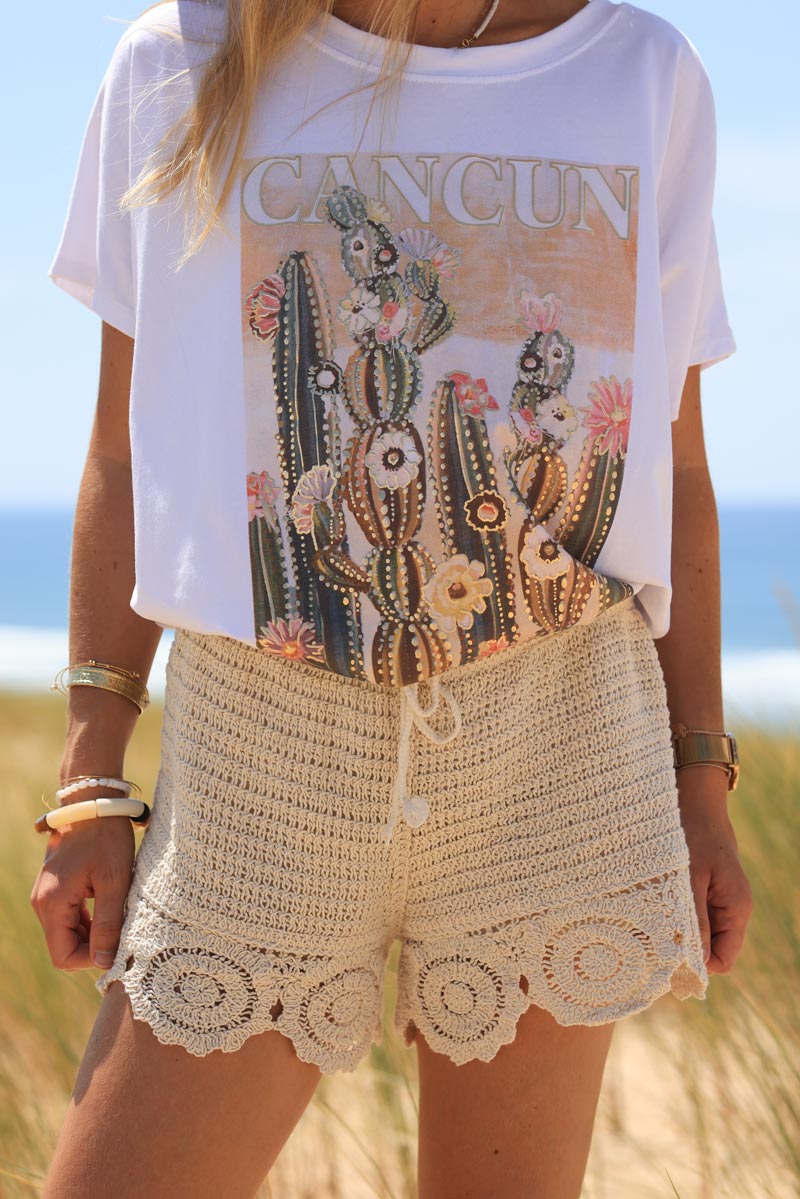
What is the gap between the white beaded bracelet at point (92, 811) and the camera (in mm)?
1194

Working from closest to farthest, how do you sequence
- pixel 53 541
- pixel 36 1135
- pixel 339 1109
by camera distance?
pixel 36 1135 < pixel 339 1109 < pixel 53 541

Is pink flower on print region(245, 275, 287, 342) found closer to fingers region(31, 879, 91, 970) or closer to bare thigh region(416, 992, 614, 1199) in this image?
fingers region(31, 879, 91, 970)

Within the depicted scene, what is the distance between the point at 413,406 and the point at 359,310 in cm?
10

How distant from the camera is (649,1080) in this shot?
2.70 m

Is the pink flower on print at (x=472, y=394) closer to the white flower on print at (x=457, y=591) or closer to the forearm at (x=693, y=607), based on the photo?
the white flower on print at (x=457, y=591)

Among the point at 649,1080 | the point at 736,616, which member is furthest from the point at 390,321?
the point at 736,616

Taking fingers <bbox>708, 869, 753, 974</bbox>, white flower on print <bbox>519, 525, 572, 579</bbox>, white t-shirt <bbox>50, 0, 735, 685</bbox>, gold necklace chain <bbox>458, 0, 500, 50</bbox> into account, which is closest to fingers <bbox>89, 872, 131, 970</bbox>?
white t-shirt <bbox>50, 0, 735, 685</bbox>

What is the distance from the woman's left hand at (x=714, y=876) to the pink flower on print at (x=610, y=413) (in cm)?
38

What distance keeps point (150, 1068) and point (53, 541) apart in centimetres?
4072

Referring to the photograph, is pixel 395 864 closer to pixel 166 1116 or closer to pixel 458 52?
pixel 166 1116

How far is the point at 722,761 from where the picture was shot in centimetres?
132

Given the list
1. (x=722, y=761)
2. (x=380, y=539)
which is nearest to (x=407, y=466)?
(x=380, y=539)

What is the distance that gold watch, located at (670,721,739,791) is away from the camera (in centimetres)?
132

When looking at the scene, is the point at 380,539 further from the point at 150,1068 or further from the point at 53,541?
the point at 53,541
